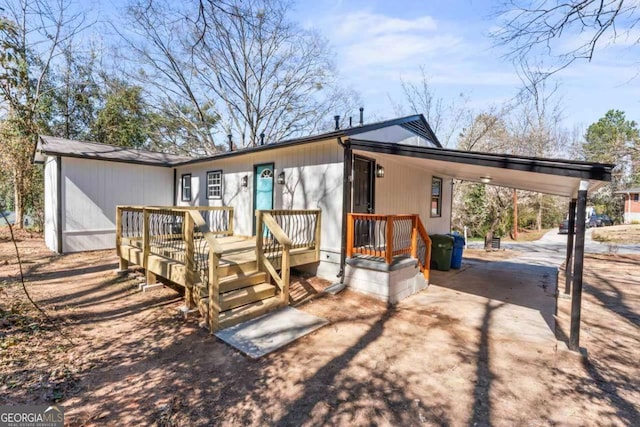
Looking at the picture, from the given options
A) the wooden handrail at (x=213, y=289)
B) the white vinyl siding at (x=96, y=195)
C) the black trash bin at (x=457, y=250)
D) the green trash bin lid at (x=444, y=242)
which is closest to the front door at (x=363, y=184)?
the green trash bin lid at (x=444, y=242)

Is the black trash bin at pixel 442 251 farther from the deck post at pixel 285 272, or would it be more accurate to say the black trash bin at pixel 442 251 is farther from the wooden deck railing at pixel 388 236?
the deck post at pixel 285 272

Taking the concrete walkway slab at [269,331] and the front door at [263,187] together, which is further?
the front door at [263,187]

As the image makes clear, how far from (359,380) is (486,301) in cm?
362

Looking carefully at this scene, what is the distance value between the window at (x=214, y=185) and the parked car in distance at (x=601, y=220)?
31885 millimetres

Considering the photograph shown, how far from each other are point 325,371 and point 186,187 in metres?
8.97

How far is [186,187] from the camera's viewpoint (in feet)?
33.5

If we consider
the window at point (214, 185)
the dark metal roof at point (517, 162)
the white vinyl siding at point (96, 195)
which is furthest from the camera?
the window at point (214, 185)

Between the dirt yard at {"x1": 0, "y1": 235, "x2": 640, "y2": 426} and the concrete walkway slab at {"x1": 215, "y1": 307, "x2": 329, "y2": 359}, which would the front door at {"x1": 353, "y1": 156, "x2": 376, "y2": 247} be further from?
the concrete walkway slab at {"x1": 215, "y1": 307, "x2": 329, "y2": 359}

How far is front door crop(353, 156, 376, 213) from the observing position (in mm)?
6219

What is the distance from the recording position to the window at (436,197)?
9242mm

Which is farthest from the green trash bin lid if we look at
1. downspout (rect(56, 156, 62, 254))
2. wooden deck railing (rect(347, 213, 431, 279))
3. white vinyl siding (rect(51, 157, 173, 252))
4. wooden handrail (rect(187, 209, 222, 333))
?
downspout (rect(56, 156, 62, 254))

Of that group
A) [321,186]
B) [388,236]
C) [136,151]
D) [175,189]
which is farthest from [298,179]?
[136,151]

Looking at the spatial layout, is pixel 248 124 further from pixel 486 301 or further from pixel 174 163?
pixel 486 301

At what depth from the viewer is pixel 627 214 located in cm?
3006
